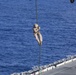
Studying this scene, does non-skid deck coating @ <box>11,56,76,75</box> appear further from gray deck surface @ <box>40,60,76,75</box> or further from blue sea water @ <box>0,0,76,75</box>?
blue sea water @ <box>0,0,76,75</box>

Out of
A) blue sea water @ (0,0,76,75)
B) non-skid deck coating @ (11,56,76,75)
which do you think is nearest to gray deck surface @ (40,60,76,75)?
non-skid deck coating @ (11,56,76,75)

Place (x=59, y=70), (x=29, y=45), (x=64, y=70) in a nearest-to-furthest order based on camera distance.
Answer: (x=64, y=70), (x=59, y=70), (x=29, y=45)

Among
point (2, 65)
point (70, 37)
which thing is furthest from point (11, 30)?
point (2, 65)

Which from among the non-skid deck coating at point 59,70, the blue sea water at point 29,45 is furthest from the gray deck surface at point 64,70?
the blue sea water at point 29,45

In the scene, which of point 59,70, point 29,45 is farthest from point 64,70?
point 29,45

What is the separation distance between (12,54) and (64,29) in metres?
55.0

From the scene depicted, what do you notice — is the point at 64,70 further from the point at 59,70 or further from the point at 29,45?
the point at 29,45

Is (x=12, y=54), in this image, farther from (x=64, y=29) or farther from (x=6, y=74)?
(x=64, y=29)

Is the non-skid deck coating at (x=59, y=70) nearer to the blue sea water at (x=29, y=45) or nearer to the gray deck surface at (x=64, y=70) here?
the gray deck surface at (x=64, y=70)

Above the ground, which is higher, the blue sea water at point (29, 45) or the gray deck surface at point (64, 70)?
the gray deck surface at point (64, 70)

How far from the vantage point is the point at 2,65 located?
11994 centimetres

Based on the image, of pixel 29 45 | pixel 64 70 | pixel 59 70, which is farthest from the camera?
pixel 29 45

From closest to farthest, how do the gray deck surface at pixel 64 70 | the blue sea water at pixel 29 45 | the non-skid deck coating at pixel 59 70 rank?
the gray deck surface at pixel 64 70 → the non-skid deck coating at pixel 59 70 → the blue sea water at pixel 29 45

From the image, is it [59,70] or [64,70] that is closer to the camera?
[64,70]
